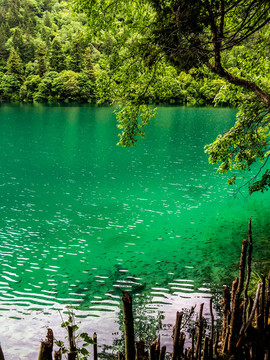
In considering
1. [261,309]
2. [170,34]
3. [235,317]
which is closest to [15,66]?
[170,34]

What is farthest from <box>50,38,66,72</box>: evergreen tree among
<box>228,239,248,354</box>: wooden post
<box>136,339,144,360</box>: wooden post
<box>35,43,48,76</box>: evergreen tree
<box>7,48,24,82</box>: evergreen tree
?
<box>136,339,144,360</box>: wooden post

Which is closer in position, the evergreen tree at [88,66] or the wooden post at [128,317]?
the wooden post at [128,317]

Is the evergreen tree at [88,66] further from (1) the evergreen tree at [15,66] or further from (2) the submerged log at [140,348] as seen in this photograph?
(2) the submerged log at [140,348]

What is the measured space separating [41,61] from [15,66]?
10.3m

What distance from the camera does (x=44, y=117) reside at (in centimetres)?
7400

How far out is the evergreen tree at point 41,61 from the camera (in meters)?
127

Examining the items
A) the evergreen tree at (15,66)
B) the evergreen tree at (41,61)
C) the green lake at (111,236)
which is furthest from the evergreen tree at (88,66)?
the green lake at (111,236)

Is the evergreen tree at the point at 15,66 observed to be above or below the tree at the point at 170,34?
above

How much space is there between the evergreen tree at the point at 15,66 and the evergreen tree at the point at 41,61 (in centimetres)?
675

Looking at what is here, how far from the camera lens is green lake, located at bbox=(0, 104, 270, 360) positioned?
10.8 m

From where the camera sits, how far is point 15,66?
127 meters

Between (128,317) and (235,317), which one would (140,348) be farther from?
(235,317)

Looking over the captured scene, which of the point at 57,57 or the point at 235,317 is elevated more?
the point at 57,57

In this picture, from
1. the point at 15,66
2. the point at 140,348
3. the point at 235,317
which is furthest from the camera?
the point at 15,66
